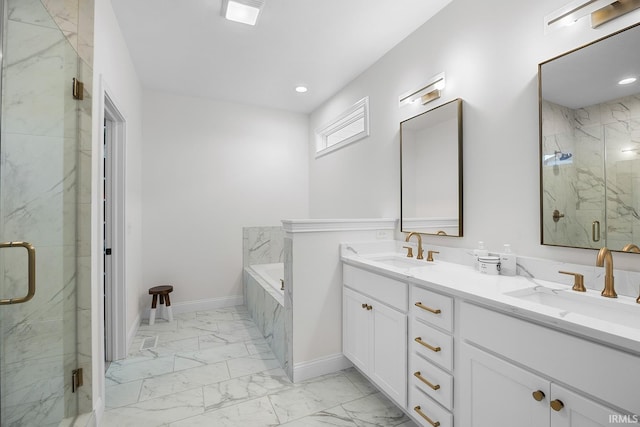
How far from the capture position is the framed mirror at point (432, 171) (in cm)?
206

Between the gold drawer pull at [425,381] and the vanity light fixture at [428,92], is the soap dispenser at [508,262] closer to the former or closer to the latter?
the gold drawer pull at [425,381]

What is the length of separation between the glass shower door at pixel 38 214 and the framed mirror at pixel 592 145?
93.3 inches

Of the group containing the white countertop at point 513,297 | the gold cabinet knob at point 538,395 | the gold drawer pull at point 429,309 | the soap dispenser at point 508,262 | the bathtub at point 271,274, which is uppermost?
the soap dispenser at point 508,262

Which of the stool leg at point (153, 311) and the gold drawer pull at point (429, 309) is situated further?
the stool leg at point (153, 311)

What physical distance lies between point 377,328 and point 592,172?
1389 millimetres

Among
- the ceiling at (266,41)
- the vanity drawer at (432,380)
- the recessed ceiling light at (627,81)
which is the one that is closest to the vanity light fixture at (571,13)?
the recessed ceiling light at (627,81)

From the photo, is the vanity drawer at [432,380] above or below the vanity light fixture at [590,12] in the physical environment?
below

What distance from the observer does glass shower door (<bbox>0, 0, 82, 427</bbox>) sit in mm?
1199

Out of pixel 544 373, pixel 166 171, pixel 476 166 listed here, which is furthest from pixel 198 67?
pixel 544 373

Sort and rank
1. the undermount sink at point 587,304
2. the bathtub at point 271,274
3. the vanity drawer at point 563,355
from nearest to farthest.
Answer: the vanity drawer at point 563,355
the undermount sink at point 587,304
the bathtub at point 271,274

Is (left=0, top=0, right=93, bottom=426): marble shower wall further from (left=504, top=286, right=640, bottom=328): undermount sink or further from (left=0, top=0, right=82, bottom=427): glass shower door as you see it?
(left=504, top=286, right=640, bottom=328): undermount sink

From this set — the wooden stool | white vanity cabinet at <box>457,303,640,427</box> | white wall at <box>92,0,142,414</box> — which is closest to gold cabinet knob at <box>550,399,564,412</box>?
white vanity cabinet at <box>457,303,640,427</box>

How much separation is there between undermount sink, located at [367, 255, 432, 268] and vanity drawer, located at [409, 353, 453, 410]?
749mm

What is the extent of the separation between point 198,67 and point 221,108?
90cm
